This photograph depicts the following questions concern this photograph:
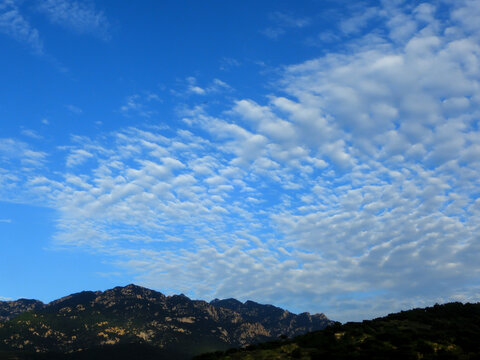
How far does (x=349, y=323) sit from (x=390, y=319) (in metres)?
6.05

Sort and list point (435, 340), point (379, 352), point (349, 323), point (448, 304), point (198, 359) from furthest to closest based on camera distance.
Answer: point (448, 304)
point (349, 323)
point (198, 359)
point (435, 340)
point (379, 352)

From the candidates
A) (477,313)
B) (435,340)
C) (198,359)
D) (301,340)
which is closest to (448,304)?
(477,313)

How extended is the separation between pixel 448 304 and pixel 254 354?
40.2 metres

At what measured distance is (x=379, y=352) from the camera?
137ft

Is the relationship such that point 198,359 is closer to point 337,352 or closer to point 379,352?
point 337,352

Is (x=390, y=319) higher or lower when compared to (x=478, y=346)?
higher

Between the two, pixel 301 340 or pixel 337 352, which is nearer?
pixel 337 352

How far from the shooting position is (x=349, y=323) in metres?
57.5

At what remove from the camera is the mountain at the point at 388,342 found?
135 ft

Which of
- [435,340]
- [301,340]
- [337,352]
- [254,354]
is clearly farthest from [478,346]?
[254,354]

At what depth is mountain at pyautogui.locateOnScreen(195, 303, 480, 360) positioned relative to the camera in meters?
41.2

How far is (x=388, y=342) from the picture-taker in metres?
45.0

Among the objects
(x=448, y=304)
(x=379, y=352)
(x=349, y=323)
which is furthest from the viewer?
(x=448, y=304)

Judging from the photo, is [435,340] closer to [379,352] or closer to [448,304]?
[379,352]
